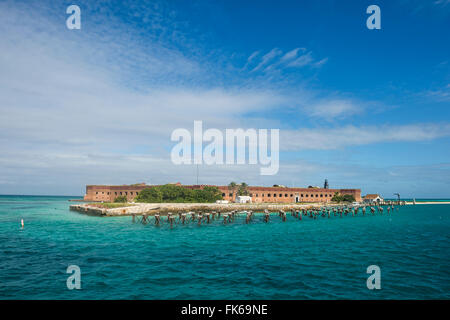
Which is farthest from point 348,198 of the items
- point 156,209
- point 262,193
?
point 156,209

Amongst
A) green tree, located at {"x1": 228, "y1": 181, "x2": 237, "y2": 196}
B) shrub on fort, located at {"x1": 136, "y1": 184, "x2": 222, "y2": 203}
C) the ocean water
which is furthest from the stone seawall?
the ocean water

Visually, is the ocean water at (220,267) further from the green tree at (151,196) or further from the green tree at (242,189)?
the green tree at (242,189)

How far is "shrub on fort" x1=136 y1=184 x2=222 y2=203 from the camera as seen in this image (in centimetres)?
7712

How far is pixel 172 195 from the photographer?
78250mm

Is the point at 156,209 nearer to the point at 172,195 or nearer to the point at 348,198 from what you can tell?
the point at 172,195

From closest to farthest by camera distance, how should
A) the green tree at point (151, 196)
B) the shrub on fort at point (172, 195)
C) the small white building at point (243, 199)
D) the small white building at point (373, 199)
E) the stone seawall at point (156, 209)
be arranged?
1. the stone seawall at point (156, 209)
2. the green tree at point (151, 196)
3. the shrub on fort at point (172, 195)
4. the small white building at point (243, 199)
5. the small white building at point (373, 199)

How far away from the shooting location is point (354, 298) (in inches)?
555

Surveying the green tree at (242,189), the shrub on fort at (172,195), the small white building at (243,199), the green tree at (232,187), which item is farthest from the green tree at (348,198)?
the shrub on fort at (172,195)

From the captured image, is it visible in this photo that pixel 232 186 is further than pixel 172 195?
Yes

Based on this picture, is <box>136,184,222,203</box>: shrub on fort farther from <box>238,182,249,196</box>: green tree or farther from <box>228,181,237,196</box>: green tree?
<box>238,182,249,196</box>: green tree

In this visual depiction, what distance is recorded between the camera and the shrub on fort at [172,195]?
77.1 meters
